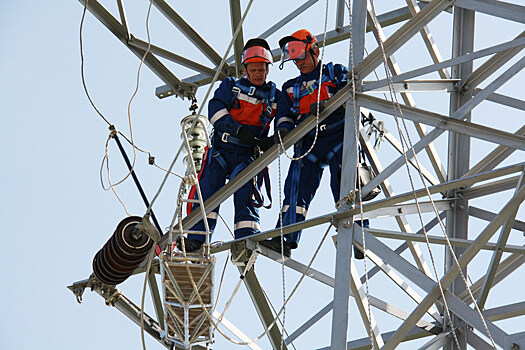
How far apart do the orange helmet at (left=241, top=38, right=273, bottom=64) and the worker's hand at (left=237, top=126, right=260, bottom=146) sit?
0.73 meters

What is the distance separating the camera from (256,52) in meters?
10.6

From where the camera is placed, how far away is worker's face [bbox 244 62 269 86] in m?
10.5

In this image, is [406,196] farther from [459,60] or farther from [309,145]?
[309,145]

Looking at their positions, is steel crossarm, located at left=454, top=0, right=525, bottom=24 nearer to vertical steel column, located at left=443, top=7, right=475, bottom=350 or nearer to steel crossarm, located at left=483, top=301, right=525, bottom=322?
vertical steel column, located at left=443, top=7, right=475, bottom=350

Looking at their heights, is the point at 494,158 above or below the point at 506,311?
above

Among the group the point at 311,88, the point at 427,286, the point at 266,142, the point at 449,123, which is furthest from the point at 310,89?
the point at 427,286

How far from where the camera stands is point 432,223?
11.1 meters

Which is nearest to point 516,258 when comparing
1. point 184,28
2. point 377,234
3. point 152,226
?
point 377,234

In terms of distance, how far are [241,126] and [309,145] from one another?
686 mm

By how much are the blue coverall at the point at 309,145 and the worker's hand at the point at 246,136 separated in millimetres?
354

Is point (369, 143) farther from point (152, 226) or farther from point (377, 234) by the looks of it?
point (152, 226)

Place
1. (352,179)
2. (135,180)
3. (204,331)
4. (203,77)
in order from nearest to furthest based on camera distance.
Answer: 1. (204,331)
2. (352,179)
3. (135,180)
4. (203,77)

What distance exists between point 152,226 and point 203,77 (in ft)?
13.4

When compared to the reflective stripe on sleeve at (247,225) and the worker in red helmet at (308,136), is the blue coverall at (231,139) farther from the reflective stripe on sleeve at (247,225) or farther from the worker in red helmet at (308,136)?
the worker in red helmet at (308,136)
